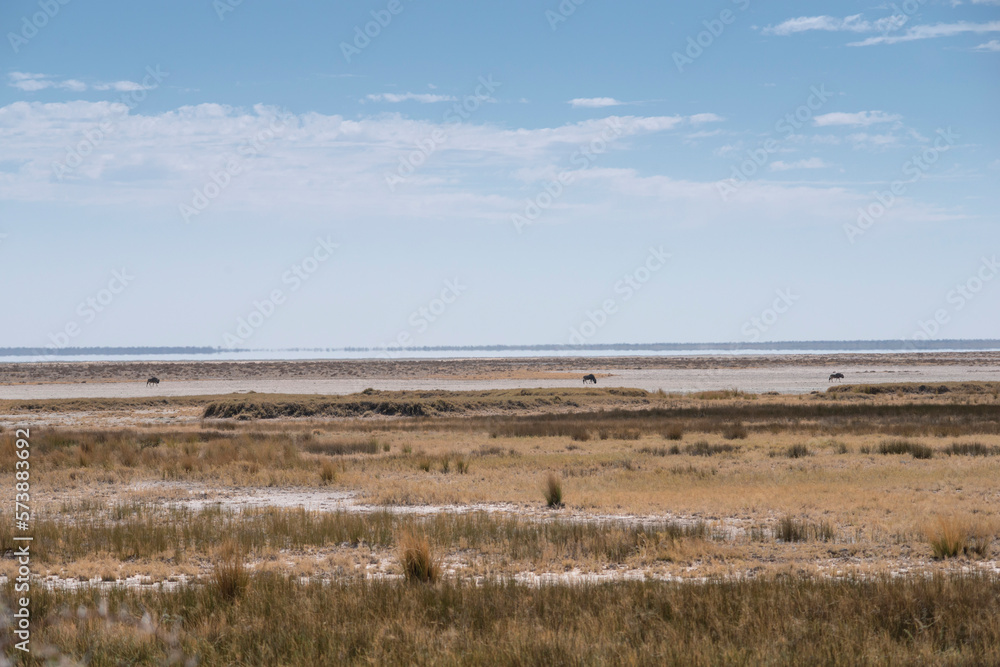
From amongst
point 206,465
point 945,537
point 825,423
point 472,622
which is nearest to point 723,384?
point 825,423

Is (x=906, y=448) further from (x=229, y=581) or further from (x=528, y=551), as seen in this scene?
(x=229, y=581)

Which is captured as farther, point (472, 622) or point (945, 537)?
point (945, 537)

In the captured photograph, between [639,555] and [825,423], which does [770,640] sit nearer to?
[639,555]

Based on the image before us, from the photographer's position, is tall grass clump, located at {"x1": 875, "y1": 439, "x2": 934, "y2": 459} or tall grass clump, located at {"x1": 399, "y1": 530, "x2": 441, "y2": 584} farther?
tall grass clump, located at {"x1": 875, "y1": 439, "x2": 934, "y2": 459}

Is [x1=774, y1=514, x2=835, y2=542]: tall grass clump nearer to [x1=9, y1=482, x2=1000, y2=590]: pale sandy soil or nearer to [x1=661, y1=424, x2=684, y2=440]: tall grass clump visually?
[x1=9, y1=482, x2=1000, y2=590]: pale sandy soil

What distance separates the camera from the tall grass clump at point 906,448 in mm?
23156

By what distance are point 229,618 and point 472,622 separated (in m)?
2.65

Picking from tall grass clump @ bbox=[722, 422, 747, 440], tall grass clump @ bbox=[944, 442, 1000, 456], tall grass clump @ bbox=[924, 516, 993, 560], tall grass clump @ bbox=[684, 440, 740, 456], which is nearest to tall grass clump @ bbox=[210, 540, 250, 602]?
tall grass clump @ bbox=[924, 516, 993, 560]

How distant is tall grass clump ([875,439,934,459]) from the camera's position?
23156 millimetres

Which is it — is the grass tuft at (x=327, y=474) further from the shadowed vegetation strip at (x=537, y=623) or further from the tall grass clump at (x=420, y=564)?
the shadowed vegetation strip at (x=537, y=623)

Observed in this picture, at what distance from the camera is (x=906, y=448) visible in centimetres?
2417

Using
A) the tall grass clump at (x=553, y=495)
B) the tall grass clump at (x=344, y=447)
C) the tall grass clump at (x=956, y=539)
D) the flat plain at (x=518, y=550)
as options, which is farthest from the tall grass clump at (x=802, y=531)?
the tall grass clump at (x=344, y=447)

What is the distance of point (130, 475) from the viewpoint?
22.4m

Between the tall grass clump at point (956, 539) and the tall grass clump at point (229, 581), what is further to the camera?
the tall grass clump at point (956, 539)
